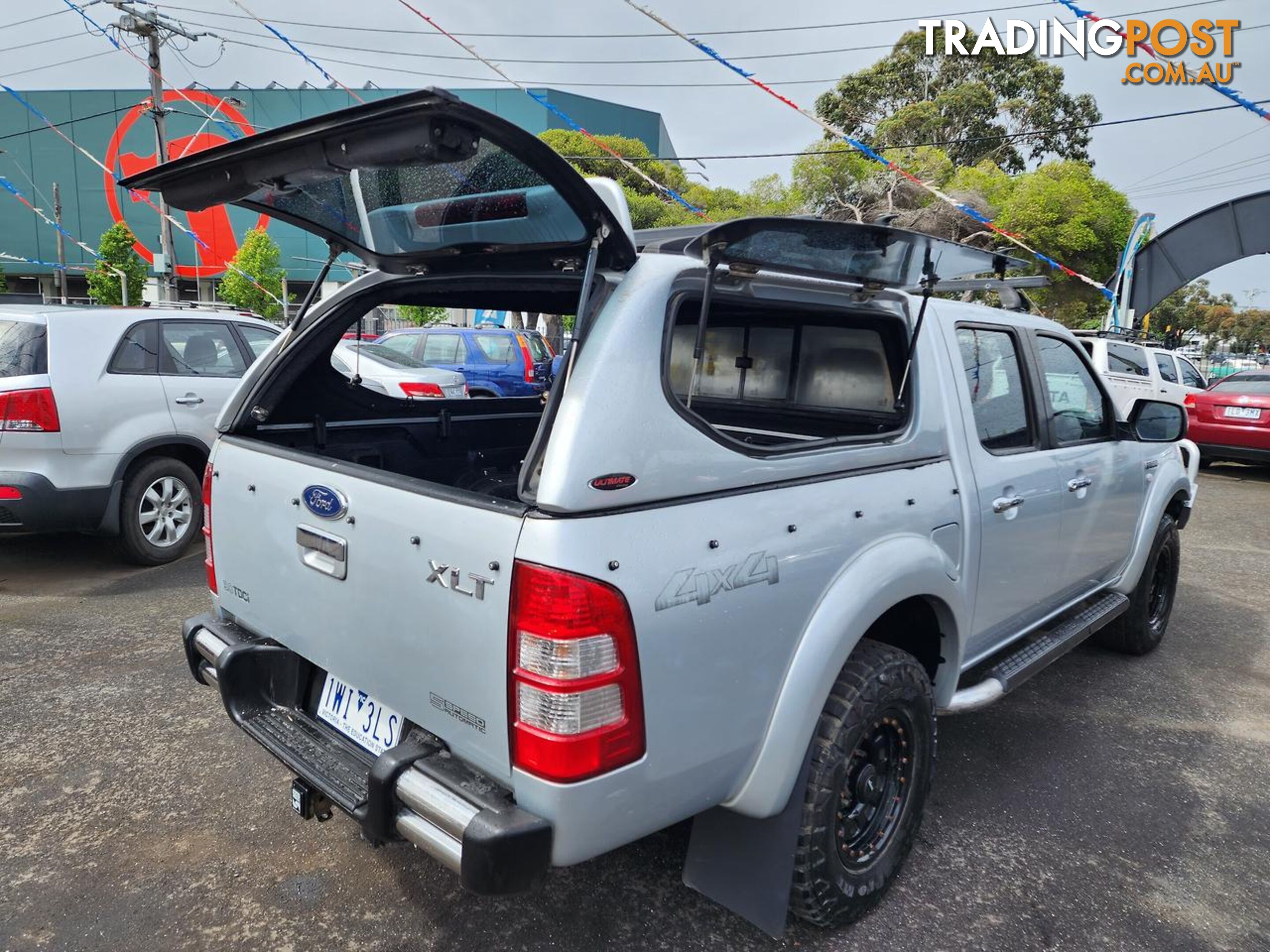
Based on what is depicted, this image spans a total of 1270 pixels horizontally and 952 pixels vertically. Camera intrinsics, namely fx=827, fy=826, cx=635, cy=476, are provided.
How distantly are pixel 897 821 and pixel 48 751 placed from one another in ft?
10.6

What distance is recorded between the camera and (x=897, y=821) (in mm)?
2557

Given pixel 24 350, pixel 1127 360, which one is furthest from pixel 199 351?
pixel 1127 360

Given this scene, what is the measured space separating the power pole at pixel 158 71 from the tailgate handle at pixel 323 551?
615 inches

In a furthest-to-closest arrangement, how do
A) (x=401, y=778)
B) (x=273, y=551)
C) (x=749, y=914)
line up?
(x=273, y=551), (x=749, y=914), (x=401, y=778)

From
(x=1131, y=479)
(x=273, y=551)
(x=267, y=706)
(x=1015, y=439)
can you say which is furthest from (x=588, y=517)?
(x=1131, y=479)

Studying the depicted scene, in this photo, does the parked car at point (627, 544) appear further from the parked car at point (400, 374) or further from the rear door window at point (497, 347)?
the rear door window at point (497, 347)

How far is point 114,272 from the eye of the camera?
2473cm

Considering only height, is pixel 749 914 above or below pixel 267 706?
below

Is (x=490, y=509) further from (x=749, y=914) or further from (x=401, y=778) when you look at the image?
(x=749, y=914)

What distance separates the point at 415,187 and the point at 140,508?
178 inches

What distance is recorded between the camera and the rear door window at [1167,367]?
13.7m

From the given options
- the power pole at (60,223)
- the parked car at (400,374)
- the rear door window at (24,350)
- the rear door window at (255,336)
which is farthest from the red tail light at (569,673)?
the power pole at (60,223)

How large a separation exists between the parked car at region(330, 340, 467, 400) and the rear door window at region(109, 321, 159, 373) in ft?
14.1

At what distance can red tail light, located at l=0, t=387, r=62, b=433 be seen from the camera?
16.3ft
